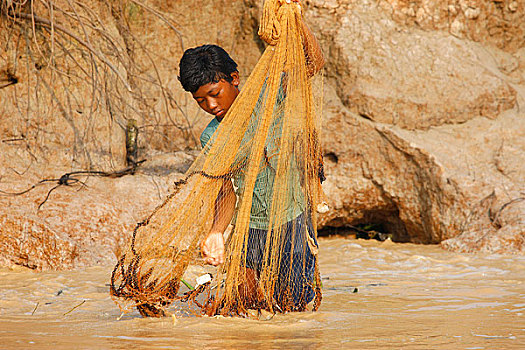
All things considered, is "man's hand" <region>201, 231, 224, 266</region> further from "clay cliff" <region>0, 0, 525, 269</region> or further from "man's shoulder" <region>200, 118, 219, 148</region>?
"clay cliff" <region>0, 0, 525, 269</region>

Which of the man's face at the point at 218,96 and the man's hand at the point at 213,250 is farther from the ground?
the man's face at the point at 218,96

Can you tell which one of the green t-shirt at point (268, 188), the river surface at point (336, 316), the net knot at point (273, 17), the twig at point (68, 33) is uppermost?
the twig at point (68, 33)

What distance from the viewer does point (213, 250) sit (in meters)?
2.83

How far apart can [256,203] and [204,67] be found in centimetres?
70

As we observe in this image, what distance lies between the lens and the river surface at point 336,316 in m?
2.33

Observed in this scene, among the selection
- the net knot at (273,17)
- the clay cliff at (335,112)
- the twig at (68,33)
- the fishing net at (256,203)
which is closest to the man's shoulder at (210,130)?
the fishing net at (256,203)

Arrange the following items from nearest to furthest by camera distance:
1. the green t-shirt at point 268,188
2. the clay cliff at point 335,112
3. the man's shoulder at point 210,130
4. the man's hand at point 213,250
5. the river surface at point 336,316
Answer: the river surface at point 336,316, the man's hand at point 213,250, the green t-shirt at point 268,188, the man's shoulder at point 210,130, the clay cliff at point 335,112

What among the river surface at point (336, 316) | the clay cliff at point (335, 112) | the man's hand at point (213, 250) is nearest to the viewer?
the river surface at point (336, 316)

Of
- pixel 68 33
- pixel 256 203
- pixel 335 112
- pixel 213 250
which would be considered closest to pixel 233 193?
pixel 256 203

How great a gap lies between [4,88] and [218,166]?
11.7ft

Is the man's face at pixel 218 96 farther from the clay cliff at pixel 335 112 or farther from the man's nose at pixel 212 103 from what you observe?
the clay cliff at pixel 335 112

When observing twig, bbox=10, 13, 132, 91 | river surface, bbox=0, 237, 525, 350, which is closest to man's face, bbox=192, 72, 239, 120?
river surface, bbox=0, 237, 525, 350

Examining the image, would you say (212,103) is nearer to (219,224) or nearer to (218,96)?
(218,96)

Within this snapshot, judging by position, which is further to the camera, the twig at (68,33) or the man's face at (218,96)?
the twig at (68,33)
